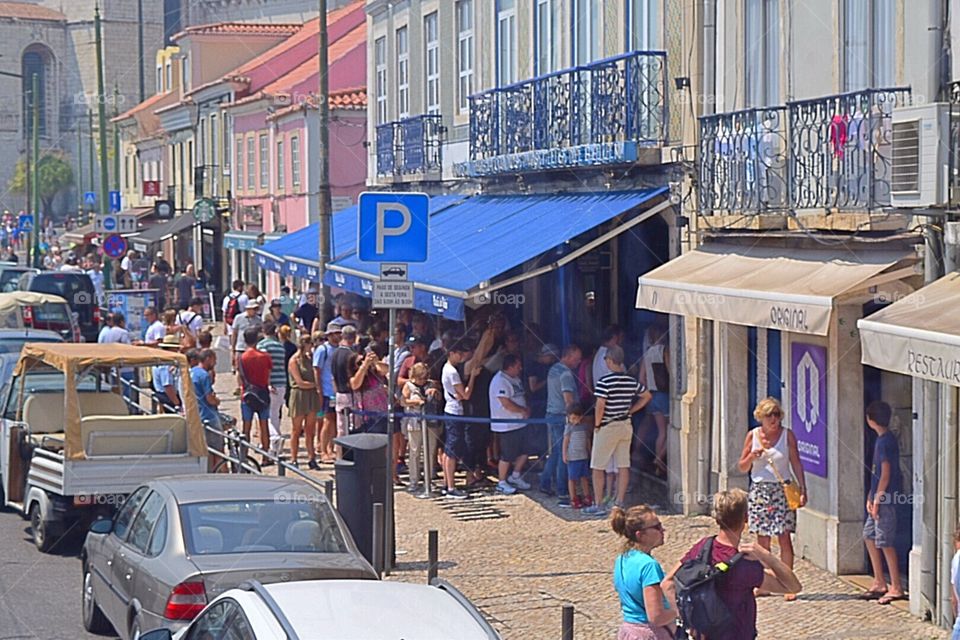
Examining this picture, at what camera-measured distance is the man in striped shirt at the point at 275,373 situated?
20.2m

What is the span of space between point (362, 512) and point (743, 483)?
397 centimetres

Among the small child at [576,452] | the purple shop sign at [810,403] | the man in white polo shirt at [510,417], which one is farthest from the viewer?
the man in white polo shirt at [510,417]

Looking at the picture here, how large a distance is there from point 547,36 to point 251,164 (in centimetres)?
2627

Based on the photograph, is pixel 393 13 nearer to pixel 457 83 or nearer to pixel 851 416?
pixel 457 83

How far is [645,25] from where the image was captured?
17594 millimetres

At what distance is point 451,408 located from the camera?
17453mm

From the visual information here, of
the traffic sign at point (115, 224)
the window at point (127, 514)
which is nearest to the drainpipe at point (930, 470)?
the window at point (127, 514)

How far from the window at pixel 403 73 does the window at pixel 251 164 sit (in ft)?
57.1

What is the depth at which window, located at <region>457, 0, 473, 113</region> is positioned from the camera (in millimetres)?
24016

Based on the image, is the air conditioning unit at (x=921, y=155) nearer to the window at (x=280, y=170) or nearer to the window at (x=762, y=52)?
the window at (x=762, y=52)

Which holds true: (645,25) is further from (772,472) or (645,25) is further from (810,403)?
(772,472)

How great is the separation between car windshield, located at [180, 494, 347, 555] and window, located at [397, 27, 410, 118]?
59.2 feet

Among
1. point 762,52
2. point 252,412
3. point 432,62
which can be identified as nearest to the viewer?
point 762,52

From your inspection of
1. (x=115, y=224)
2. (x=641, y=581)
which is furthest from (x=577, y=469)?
(x=115, y=224)
